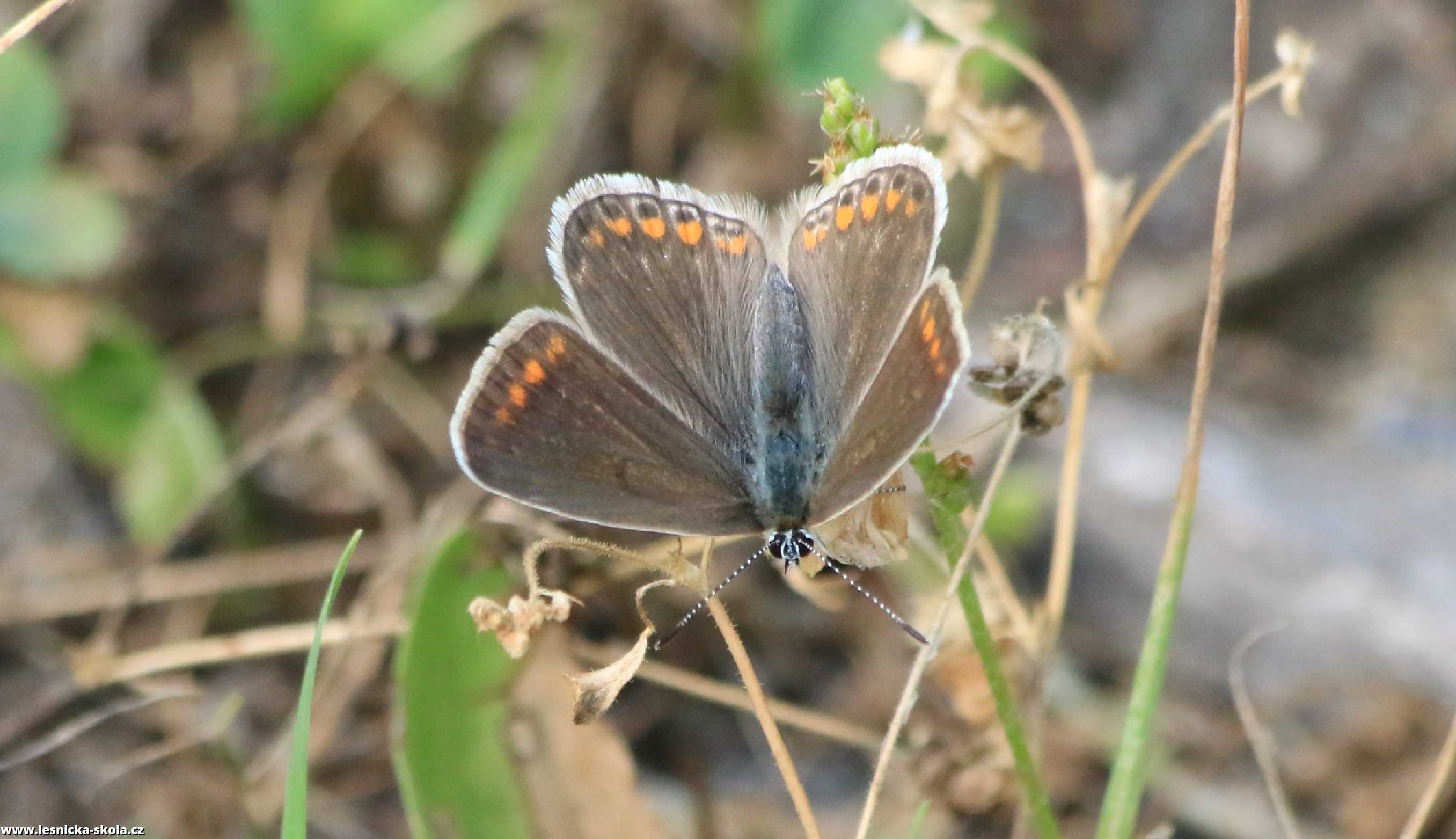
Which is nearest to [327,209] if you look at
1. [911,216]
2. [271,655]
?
[271,655]

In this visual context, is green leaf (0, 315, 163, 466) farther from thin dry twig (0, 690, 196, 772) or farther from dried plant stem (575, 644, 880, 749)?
dried plant stem (575, 644, 880, 749)

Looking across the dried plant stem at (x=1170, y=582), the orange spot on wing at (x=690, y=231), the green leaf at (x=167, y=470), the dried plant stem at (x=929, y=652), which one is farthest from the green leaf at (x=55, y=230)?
the dried plant stem at (x=1170, y=582)

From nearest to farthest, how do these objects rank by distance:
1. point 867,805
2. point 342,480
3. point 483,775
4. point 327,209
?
point 867,805, point 483,775, point 342,480, point 327,209

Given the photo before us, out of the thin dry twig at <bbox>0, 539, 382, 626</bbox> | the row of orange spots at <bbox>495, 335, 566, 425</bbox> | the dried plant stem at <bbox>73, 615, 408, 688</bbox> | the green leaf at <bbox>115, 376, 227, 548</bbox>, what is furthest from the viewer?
the green leaf at <bbox>115, 376, 227, 548</bbox>

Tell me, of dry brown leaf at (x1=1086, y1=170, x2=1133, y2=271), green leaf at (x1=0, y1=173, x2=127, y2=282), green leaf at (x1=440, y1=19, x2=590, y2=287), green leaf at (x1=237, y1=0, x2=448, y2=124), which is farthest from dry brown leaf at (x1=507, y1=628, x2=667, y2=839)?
green leaf at (x1=237, y1=0, x2=448, y2=124)

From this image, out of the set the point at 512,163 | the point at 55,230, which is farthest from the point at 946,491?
the point at 55,230

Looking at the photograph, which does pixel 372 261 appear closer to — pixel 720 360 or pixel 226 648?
pixel 226 648

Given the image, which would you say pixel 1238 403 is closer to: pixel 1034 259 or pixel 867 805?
pixel 1034 259
